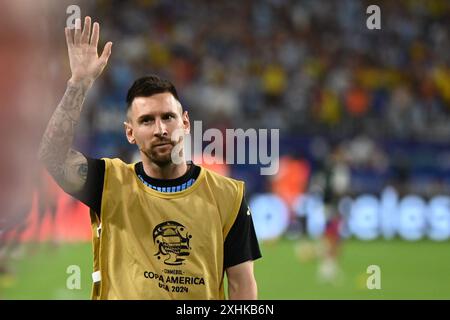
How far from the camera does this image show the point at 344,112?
15766 mm

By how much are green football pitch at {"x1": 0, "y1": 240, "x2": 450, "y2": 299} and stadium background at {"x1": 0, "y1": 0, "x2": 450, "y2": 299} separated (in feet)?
0.10

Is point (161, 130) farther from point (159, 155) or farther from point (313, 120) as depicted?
point (313, 120)

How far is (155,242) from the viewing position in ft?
9.77

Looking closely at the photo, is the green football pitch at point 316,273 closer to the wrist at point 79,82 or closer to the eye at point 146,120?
the eye at point 146,120

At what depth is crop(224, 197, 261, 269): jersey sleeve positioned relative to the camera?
10.2ft

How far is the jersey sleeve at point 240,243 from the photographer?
3119mm

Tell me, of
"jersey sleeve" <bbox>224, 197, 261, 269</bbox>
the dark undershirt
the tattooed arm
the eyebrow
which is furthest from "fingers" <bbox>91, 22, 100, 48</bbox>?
"jersey sleeve" <bbox>224, 197, 261, 269</bbox>

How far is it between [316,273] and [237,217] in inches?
320

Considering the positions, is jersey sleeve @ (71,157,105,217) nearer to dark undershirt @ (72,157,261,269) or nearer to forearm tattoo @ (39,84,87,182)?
dark undershirt @ (72,157,261,269)

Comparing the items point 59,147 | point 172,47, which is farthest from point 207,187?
point 172,47

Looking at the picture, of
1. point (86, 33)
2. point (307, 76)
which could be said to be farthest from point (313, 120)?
point (86, 33)

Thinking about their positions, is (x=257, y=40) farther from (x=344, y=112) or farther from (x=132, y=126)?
(x=132, y=126)

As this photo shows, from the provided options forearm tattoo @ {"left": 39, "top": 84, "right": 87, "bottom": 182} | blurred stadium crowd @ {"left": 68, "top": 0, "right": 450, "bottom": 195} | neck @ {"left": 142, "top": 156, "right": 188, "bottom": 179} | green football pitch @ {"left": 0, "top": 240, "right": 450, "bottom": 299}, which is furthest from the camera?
blurred stadium crowd @ {"left": 68, "top": 0, "right": 450, "bottom": 195}

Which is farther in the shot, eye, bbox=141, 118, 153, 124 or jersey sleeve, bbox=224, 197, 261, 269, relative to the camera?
jersey sleeve, bbox=224, 197, 261, 269
